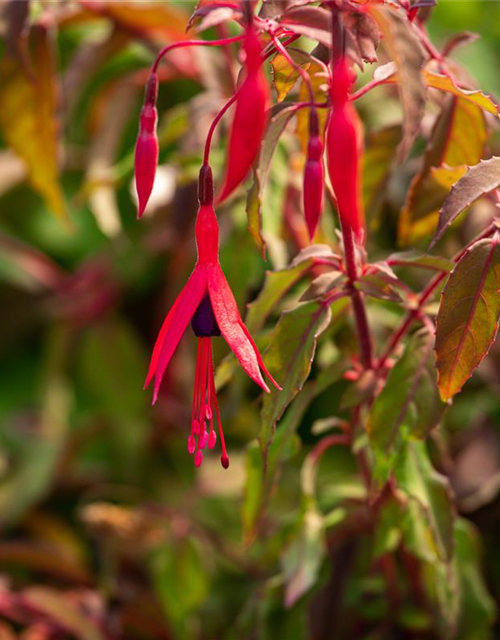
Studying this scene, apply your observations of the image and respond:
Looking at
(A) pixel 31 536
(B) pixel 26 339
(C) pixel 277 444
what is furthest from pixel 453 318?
(B) pixel 26 339

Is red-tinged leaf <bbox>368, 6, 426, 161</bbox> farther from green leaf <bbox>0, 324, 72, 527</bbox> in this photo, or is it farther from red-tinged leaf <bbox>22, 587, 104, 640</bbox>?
green leaf <bbox>0, 324, 72, 527</bbox>

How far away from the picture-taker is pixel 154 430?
1251 millimetres

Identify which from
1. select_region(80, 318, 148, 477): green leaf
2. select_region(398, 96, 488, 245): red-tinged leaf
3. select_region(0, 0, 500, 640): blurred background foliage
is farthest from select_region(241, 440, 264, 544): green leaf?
select_region(80, 318, 148, 477): green leaf

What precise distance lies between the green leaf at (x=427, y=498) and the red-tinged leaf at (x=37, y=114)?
1.49 ft

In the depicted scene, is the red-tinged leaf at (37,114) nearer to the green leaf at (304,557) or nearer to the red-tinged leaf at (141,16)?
the red-tinged leaf at (141,16)

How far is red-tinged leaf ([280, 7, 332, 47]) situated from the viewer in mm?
428

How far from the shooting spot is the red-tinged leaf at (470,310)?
0.51 m

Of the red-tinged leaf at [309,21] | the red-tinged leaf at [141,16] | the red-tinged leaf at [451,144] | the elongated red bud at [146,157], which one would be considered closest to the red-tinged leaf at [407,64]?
the red-tinged leaf at [309,21]

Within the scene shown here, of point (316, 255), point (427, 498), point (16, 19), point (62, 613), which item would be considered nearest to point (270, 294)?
point (316, 255)

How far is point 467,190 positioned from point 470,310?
0.22ft

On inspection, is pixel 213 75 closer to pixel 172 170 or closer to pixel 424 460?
pixel 172 170

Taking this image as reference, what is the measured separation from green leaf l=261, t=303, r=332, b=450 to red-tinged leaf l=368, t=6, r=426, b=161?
0.17 meters

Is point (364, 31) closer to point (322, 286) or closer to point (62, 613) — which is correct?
point (322, 286)

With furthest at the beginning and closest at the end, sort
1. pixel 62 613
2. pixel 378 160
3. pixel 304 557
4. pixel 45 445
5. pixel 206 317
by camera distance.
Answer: pixel 45 445
pixel 62 613
pixel 378 160
pixel 304 557
pixel 206 317
